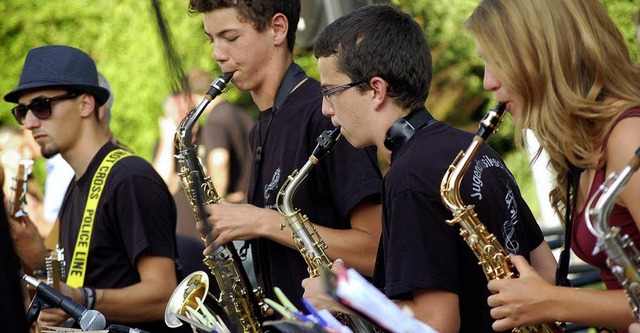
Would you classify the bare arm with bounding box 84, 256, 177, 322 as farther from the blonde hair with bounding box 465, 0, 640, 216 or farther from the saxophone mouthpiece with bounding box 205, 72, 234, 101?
the blonde hair with bounding box 465, 0, 640, 216

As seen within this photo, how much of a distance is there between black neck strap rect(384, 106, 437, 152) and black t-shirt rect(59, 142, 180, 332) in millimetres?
1476

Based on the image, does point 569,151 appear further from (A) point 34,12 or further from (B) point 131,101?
(A) point 34,12

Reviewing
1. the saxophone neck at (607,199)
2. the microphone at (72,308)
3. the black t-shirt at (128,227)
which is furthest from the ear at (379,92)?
the black t-shirt at (128,227)

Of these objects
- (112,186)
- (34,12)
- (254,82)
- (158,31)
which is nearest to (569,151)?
(158,31)

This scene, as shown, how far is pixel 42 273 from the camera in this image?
17.0 feet

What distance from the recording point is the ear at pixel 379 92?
399 centimetres

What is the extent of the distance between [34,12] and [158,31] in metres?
10.6

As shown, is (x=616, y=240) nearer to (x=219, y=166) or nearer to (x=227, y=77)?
(x=227, y=77)

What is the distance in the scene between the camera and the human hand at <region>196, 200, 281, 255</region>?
4.41 metres

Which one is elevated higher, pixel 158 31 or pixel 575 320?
pixel 158 31

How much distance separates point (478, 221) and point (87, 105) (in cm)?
259

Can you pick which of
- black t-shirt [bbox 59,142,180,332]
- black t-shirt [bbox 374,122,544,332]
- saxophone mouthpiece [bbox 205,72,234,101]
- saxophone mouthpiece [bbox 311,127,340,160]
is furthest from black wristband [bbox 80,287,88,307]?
black t-shirt [bbox 374,122,544,332]

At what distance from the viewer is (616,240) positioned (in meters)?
2.90

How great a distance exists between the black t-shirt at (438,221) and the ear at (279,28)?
1.11m
